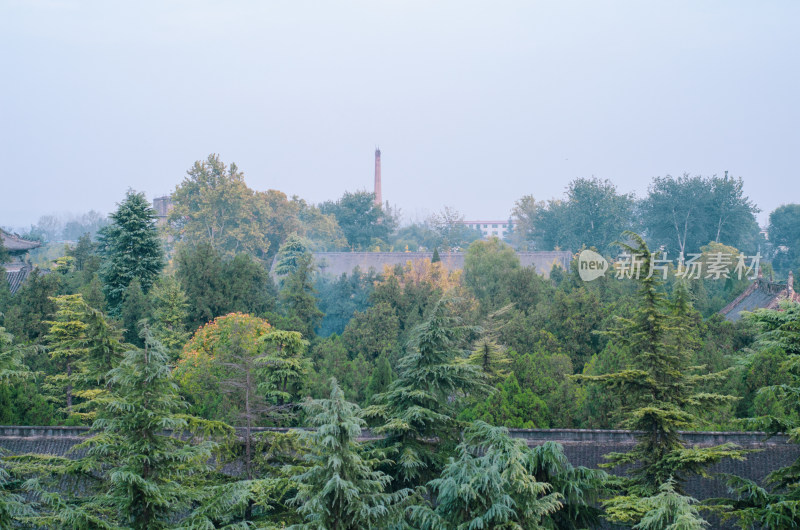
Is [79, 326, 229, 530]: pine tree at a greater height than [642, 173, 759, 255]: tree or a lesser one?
lesser

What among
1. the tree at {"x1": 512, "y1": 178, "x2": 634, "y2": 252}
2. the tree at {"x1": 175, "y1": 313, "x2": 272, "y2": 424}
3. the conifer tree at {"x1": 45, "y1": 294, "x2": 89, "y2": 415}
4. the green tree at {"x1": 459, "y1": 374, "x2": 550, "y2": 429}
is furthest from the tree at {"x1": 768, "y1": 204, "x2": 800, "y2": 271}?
the conifer tree at {"x1": 45, "y1": 294, "x2": 89, "y2": 415}

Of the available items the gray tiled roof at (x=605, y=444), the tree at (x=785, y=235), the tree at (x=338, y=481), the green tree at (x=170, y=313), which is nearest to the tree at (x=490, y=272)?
the green tree at (x=170, y=313)

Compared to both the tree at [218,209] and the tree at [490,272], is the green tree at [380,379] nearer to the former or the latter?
the tree at [490,272]

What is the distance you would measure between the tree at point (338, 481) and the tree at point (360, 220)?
45.1m

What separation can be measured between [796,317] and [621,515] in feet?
11.8

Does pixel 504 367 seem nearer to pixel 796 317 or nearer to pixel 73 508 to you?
pixel 796 317

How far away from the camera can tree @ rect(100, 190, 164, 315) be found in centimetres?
2419

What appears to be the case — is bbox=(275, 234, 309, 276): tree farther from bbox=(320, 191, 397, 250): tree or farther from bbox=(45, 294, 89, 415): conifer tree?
bbox=(45, 294, 89, 415): conifer tree

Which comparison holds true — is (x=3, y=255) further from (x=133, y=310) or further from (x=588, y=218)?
(x=588, y=218)

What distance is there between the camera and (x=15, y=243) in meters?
35.8

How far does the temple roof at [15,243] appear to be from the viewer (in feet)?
115

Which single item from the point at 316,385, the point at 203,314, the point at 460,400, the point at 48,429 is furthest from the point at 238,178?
the point at 460,400

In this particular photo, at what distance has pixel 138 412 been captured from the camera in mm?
8297

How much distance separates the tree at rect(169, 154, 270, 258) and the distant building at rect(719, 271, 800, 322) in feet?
101
